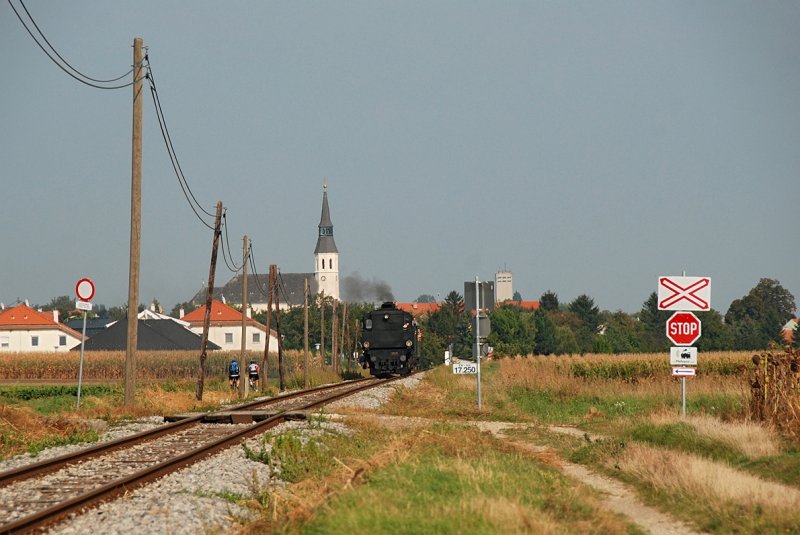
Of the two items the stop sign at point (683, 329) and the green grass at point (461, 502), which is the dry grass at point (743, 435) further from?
the green grass at point (461, 502)

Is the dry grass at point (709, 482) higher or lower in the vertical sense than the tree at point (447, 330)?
lower

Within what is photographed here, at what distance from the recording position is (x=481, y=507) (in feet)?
30.0

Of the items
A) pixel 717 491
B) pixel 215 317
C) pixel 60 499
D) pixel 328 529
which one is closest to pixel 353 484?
pixel 328 529

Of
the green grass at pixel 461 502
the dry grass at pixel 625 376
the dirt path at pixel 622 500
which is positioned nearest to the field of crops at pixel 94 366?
the dry grass at pixel 625 376

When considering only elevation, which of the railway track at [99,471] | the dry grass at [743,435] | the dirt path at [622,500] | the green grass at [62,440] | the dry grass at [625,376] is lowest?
the dirt path at [622,500]

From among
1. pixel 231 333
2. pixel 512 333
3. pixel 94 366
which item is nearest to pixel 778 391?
pixel 94 366

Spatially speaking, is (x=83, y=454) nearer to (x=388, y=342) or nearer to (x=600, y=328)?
(x=388, y=342)

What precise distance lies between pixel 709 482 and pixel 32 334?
127 meters

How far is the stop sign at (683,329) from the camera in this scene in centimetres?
1995

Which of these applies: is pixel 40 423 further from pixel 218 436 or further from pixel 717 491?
pixel 717 491

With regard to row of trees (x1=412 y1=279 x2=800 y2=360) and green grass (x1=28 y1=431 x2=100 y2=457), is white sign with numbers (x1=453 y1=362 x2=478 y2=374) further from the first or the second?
row of trees (x1=412 y1=279 x2=800 y2=360)

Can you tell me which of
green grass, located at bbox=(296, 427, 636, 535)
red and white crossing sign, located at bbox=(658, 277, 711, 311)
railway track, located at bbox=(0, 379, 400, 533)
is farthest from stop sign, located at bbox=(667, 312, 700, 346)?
railway track, located at bbox=(0, 379, 400, 533)

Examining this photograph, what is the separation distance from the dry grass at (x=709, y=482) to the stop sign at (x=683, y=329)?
579 cm

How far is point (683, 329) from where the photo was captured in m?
20.0
